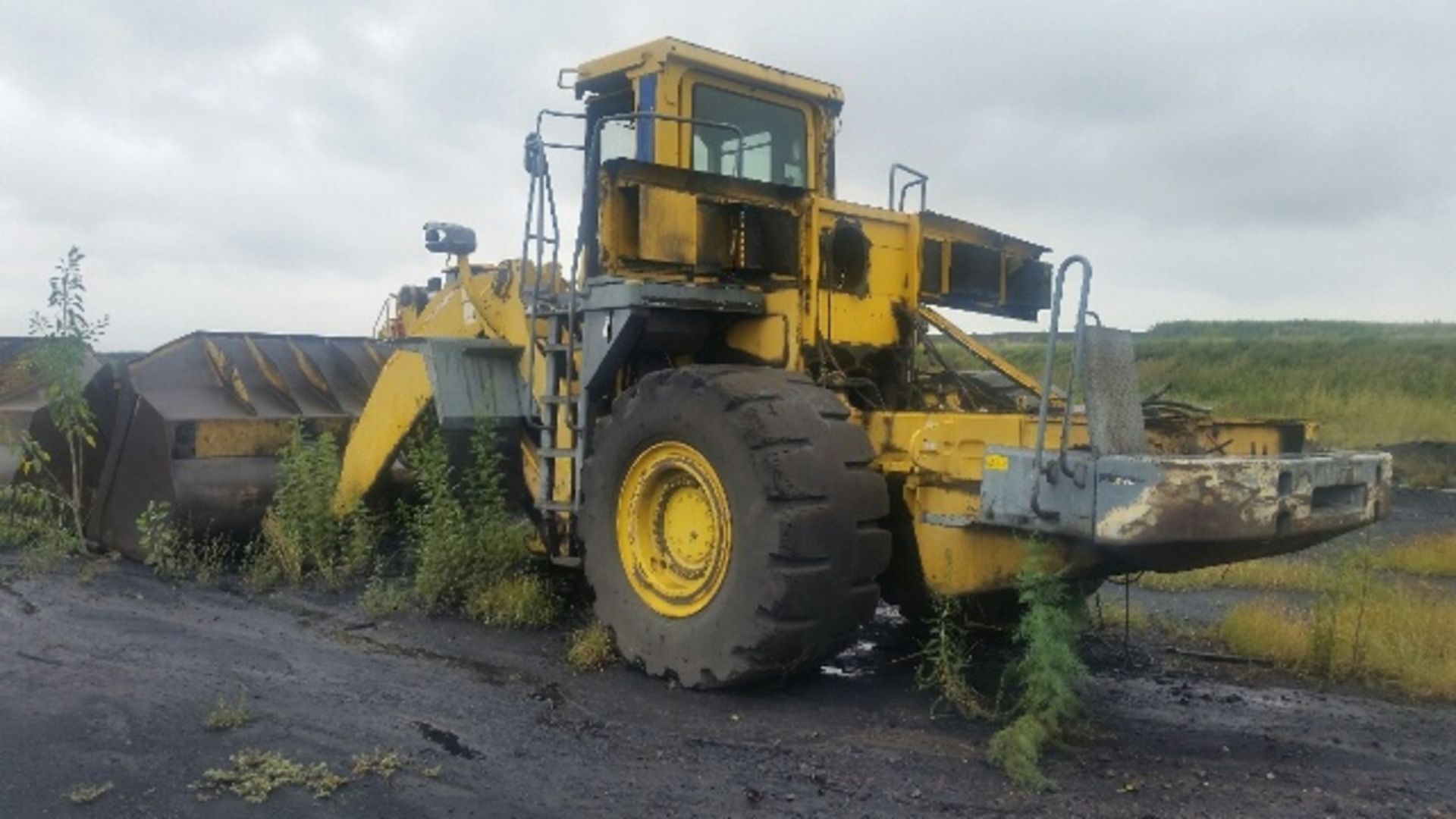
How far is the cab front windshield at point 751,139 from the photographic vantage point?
24.4ft

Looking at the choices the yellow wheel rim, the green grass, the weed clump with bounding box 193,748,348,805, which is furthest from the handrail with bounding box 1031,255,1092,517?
the green grass

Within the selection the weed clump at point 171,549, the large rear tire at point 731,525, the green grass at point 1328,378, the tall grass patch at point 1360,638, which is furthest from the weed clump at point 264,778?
the green grass at point 1328,378

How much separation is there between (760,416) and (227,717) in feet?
7.98

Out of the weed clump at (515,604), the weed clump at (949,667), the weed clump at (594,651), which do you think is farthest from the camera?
the weed clump at (515,604)

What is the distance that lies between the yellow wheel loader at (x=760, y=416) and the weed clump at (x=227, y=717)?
1.82 metres

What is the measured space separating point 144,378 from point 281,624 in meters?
2.91

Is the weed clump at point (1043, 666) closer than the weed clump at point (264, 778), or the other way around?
the weed clump at point (264, 778)

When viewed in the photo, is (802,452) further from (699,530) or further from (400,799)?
(400,799)

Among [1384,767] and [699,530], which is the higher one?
[699,530]

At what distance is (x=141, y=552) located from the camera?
884 centimetres

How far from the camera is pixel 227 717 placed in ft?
16.1

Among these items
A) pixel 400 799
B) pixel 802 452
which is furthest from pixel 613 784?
pixel 802 452

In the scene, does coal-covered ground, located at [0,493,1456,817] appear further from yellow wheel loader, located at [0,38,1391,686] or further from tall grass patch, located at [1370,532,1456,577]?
tall grass patch, located at [1370,532,1456,577]

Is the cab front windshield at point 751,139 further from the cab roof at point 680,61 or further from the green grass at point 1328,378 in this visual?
the green grass at point 1328,378
